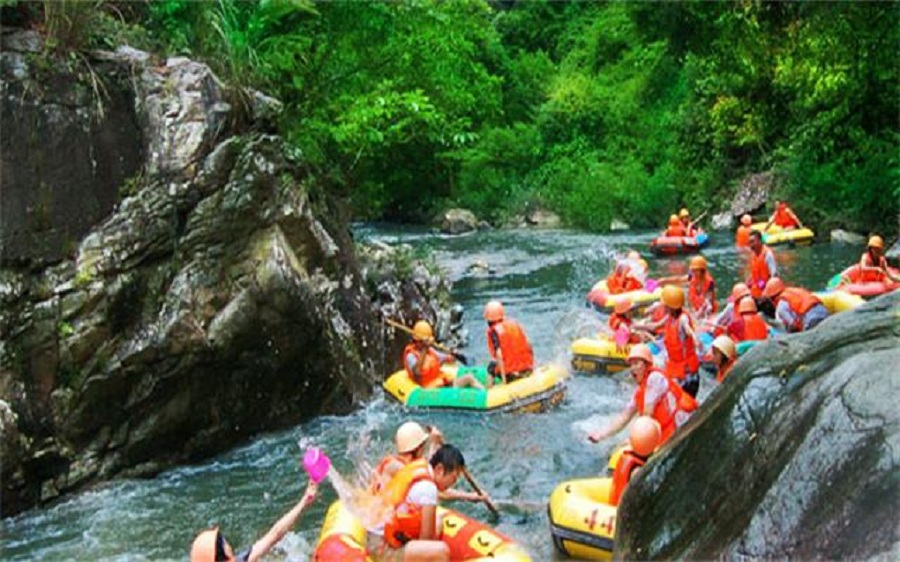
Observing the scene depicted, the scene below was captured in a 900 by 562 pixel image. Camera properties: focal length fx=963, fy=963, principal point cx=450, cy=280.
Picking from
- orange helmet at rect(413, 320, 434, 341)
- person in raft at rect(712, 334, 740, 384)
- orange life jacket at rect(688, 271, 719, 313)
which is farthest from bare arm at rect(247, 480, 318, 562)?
orange life jacket at rect(688, 271, 719, 313)

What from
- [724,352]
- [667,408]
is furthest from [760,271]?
[667,408]

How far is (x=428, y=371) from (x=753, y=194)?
17.8 metres

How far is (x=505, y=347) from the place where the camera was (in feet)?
35.5

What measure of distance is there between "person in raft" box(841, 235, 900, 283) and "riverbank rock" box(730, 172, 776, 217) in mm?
12637

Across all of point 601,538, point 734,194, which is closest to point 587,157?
point 734,194

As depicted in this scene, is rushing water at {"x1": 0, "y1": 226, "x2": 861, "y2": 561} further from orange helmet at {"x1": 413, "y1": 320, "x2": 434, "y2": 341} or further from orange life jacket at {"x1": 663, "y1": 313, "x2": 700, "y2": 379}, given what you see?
orange life jacket at {"x1": 663, "y1": 313, "x2": 700, "y2": 379}

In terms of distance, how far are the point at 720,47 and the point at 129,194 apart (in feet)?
27.1

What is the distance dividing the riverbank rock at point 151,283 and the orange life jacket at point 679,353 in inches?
141

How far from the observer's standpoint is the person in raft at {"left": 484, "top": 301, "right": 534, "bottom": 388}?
10.8 meters

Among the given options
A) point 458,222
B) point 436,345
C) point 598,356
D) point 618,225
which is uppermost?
point 436,345

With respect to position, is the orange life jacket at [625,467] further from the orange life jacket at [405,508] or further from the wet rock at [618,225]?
the wet rock at [618,225]

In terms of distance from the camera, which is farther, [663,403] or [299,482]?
[299,482]

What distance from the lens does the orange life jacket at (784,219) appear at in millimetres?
21688

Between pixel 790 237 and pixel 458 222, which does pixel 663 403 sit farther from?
pixel 458 222
